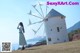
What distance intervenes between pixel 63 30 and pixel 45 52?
38.1 metres

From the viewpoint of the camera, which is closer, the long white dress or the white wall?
the long white dress

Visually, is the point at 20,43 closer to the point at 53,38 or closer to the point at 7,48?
the point at 7,48

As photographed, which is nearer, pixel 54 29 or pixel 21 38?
pixel 21 38

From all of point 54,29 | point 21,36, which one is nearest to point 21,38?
point 21,36

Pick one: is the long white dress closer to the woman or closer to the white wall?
the woman

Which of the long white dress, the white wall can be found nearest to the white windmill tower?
the white wall

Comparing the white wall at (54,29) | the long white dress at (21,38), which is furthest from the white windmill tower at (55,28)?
the long white dress at (21,38)

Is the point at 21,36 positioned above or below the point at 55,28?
below

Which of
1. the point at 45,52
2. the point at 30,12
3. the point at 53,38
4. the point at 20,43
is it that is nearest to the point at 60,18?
the point at 53,38

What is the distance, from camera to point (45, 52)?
2108 cm

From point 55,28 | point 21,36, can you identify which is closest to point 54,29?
point 55,28

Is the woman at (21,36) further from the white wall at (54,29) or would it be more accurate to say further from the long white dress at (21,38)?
Result: the white wall at (54,29)

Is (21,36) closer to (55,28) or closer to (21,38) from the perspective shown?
(21,38)

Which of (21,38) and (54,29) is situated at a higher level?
(54,29)
